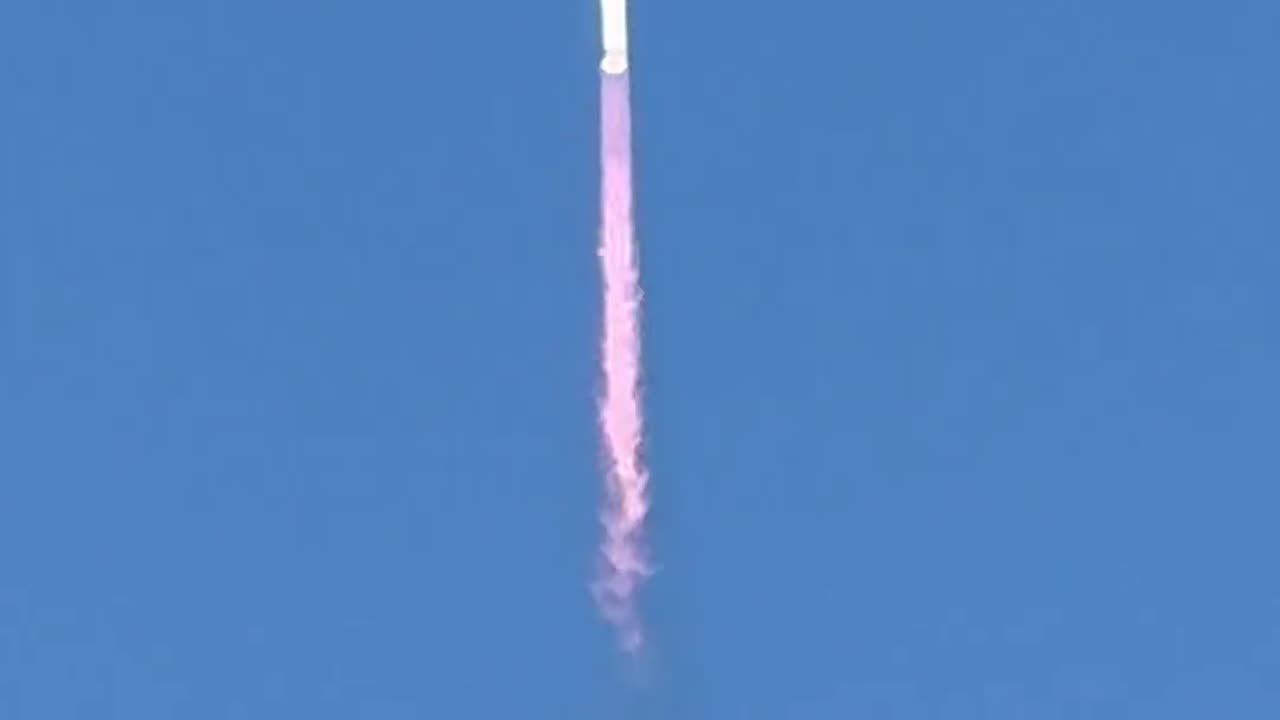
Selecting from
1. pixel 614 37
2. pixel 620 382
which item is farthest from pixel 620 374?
pixel 614 37

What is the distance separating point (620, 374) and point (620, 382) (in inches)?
1.0

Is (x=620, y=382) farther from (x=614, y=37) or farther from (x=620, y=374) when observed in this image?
(x=614, y=37)

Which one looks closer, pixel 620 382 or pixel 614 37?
pixel 614 37

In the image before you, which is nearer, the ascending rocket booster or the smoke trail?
the ascending rocket booster

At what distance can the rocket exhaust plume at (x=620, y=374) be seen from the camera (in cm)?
1363

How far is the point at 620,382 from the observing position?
13703mm

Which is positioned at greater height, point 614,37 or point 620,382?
point 614,37

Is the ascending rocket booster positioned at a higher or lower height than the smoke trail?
higher

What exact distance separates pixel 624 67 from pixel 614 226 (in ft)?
1.62

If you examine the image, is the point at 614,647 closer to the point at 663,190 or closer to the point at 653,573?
the point at 653,573

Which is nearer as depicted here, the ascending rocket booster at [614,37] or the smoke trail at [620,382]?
the ascending rocket booster at [614,37]

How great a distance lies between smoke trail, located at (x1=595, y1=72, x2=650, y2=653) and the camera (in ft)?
44.8

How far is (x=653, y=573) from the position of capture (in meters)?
13.7

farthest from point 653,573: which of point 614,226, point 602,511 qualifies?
point 614,226
